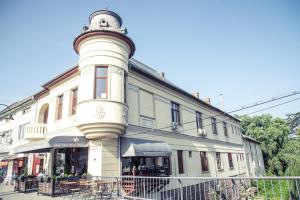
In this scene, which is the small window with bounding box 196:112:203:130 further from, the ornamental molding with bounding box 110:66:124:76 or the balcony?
the balcony

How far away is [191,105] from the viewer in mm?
19766

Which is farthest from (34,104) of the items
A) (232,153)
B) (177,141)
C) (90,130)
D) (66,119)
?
(232,153)

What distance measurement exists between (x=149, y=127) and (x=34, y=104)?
1235 centimetres

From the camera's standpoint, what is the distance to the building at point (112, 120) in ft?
36.0

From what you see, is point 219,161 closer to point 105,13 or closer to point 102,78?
point 102,78

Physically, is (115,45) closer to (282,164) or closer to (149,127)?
(149,127)

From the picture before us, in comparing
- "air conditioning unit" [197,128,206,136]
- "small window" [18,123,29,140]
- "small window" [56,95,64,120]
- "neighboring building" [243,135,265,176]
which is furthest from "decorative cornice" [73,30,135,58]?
"neighboring building" [243,135,265,176]

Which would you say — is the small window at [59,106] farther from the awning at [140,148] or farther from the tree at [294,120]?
the tree at [294,120]

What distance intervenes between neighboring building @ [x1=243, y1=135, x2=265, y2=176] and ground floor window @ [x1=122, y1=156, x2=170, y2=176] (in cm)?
2125

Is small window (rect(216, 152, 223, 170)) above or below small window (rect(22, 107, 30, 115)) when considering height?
below

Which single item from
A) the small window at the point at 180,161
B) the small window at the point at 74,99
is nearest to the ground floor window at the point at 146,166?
the small window at the point at 180,161

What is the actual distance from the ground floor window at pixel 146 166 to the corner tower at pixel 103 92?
2.62 ft

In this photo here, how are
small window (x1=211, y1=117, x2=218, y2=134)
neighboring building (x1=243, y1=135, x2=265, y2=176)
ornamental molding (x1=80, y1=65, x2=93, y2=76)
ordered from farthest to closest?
neighboring building (x1=243, y1=135, x2=265, y2=176), small window (x1=211, y1=117, x2=218, y2=134), ornamental molding (x1=80, y1=65, x2=93, y2=76)

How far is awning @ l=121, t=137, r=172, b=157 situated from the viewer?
10.9 meters
